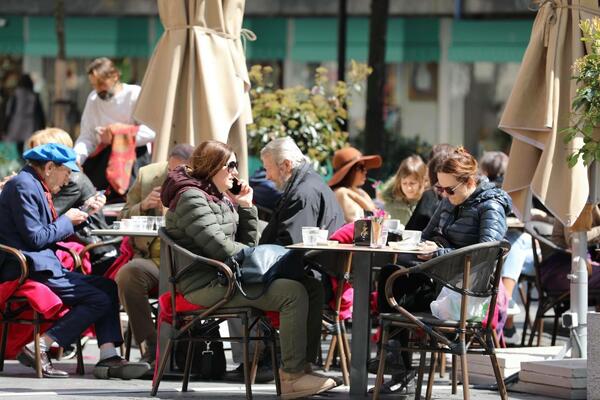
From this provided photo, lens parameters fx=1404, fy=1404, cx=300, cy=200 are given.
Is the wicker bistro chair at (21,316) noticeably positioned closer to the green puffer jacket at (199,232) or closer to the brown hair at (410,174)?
the green puffer jacket at (199,232)

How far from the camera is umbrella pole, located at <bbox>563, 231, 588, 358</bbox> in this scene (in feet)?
30.2

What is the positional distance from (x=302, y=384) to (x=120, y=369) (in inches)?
59.9

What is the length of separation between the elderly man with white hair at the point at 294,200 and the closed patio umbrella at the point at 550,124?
4.30 ft

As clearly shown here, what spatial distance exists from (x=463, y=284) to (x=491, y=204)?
0.69 meters

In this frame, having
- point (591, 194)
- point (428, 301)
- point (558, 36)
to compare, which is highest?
point (558, 36)

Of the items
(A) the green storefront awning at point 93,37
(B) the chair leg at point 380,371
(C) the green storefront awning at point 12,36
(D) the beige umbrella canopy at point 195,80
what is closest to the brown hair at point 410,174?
(D) the beige umbrella canopy at point 195,80

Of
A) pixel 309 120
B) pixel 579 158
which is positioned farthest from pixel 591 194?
pixel 309 120

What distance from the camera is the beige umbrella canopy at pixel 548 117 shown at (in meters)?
9.09

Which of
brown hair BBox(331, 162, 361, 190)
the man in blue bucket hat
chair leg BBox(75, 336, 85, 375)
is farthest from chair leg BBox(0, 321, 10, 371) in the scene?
brown hair BBox(331, 162, 361, 190)

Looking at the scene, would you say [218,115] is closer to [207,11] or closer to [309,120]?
[207,11]

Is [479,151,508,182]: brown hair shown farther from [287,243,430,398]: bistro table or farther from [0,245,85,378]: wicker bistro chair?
[0,245,85,378]: wicker bistro chair

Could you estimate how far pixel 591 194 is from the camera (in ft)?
30.2

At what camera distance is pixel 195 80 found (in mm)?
10180

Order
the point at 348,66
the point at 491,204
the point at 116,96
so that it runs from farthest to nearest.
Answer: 1. the point at 348,66
2. the point at 116,96
3. the point at 491,204
